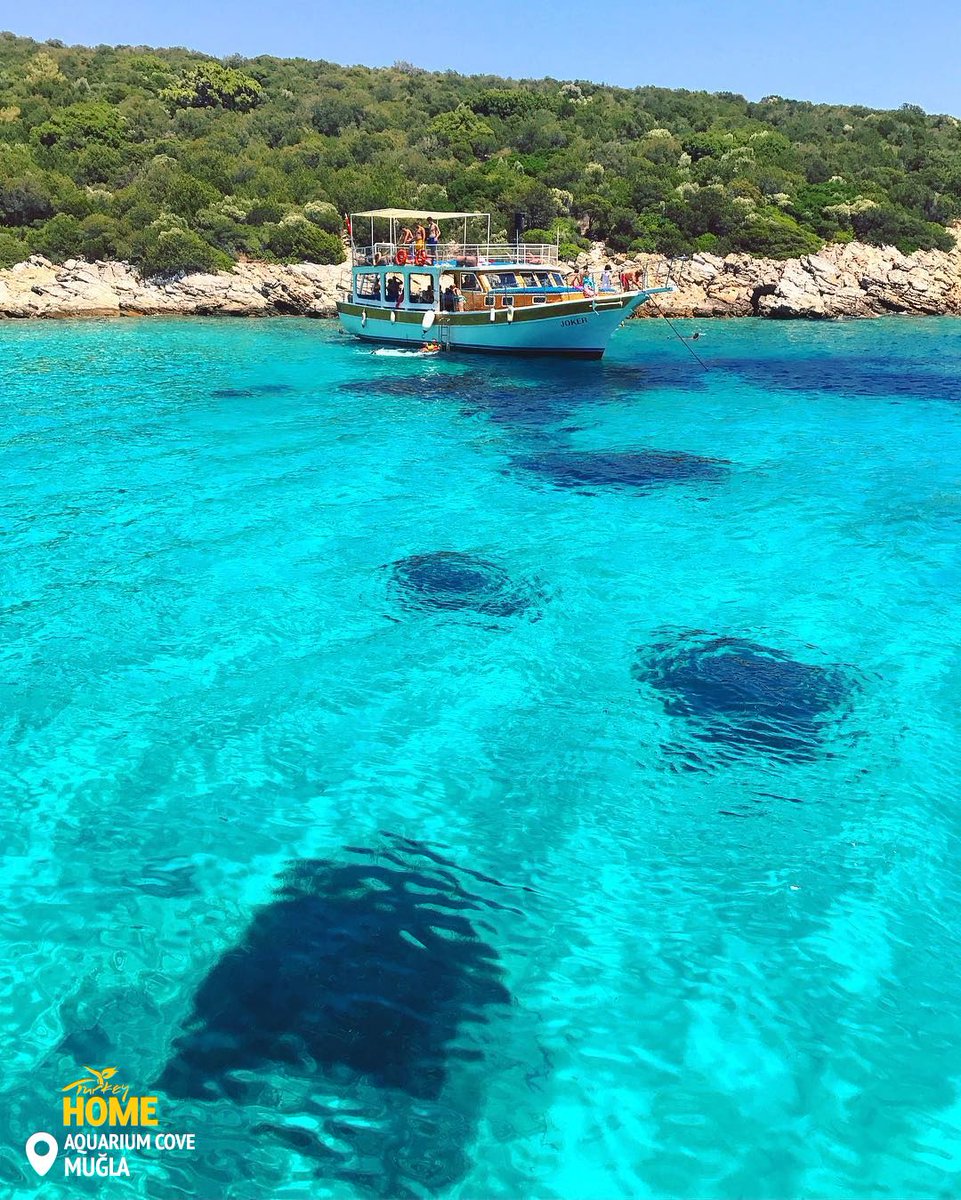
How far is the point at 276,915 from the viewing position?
235 inches

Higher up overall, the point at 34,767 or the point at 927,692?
the point at 927,692

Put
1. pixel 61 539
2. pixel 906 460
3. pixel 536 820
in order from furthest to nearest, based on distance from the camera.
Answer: pixel 906 460 < pixel 61 539 < pixel 536 820

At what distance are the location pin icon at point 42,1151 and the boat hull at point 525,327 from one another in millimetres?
27067

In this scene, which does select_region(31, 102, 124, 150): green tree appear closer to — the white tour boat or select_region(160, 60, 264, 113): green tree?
select_region(160, 60, 264, 113): green tree

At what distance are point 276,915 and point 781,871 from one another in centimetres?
369

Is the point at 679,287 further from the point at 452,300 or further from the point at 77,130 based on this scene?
the point at 77,130

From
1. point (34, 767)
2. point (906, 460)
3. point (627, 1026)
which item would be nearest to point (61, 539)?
point (34, 767)

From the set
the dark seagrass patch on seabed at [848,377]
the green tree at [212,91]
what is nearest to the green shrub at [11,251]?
the green tree at [212,91]

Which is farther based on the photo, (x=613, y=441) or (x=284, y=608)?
(x=613, y=441)

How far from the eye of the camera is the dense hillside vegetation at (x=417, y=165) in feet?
146

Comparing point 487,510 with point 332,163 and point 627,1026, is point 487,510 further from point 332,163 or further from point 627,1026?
point 332,163

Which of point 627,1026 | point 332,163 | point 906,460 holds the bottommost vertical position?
point 627,1026

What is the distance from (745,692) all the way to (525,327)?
75.5ft

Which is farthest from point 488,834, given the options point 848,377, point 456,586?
point 848,377
